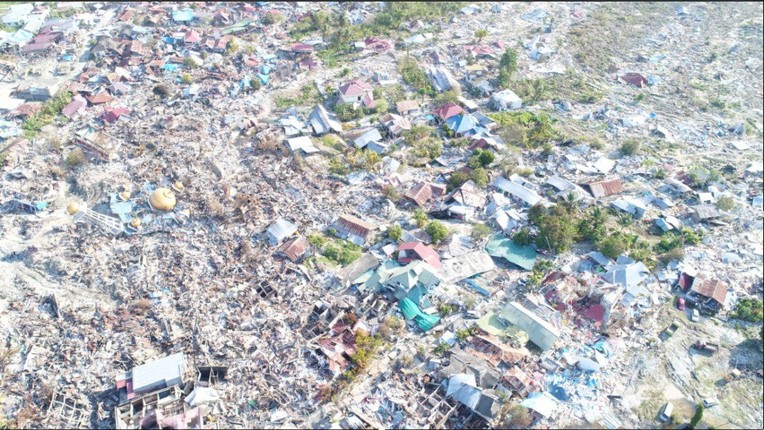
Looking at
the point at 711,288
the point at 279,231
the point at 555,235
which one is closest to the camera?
the point at 711,288

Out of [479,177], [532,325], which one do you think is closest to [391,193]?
[479,177]

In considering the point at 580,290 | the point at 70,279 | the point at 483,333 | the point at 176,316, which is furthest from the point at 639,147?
the point at 70,279

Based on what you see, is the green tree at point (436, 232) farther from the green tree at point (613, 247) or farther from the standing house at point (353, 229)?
the green tree at point (613, 247)

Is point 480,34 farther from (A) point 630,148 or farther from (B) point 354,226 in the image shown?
(B) point 354,226

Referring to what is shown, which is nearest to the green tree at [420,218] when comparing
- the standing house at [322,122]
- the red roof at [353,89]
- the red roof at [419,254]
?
the red roof at [419,254]

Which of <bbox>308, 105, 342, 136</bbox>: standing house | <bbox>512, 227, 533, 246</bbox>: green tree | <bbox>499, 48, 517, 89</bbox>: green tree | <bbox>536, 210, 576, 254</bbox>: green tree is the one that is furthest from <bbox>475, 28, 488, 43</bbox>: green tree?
<bbox>512, 227, 533, 246</bbox>: green tree
